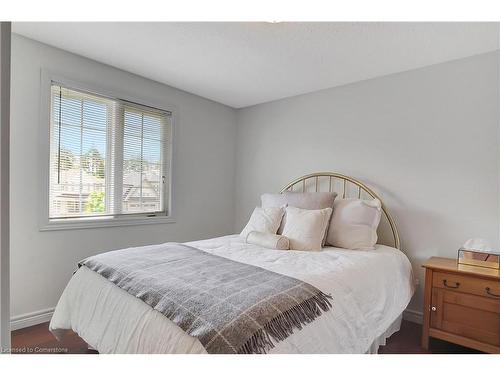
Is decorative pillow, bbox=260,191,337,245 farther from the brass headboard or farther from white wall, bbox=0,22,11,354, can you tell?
white wall, bbox=0,22,11,354

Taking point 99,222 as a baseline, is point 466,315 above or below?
below

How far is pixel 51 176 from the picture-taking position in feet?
7.61

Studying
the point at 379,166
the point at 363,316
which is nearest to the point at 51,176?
the point at 363,316

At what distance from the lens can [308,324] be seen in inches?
48.1

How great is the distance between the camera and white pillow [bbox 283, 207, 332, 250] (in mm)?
2230

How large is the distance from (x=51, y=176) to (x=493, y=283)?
11.0ft

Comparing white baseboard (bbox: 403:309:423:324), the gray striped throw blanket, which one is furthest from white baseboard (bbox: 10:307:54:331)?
white baseboard (bbox: 403:309:423:324)

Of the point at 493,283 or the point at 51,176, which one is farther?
the point at 51,176

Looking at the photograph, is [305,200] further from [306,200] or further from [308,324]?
[308,324]

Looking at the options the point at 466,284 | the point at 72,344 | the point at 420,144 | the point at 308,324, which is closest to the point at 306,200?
the point at 420,144

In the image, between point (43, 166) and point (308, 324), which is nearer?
point (308, 324)

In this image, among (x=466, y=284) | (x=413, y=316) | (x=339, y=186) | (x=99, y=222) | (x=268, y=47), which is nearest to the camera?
(x=466, y=284)

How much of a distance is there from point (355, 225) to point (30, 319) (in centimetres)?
276
